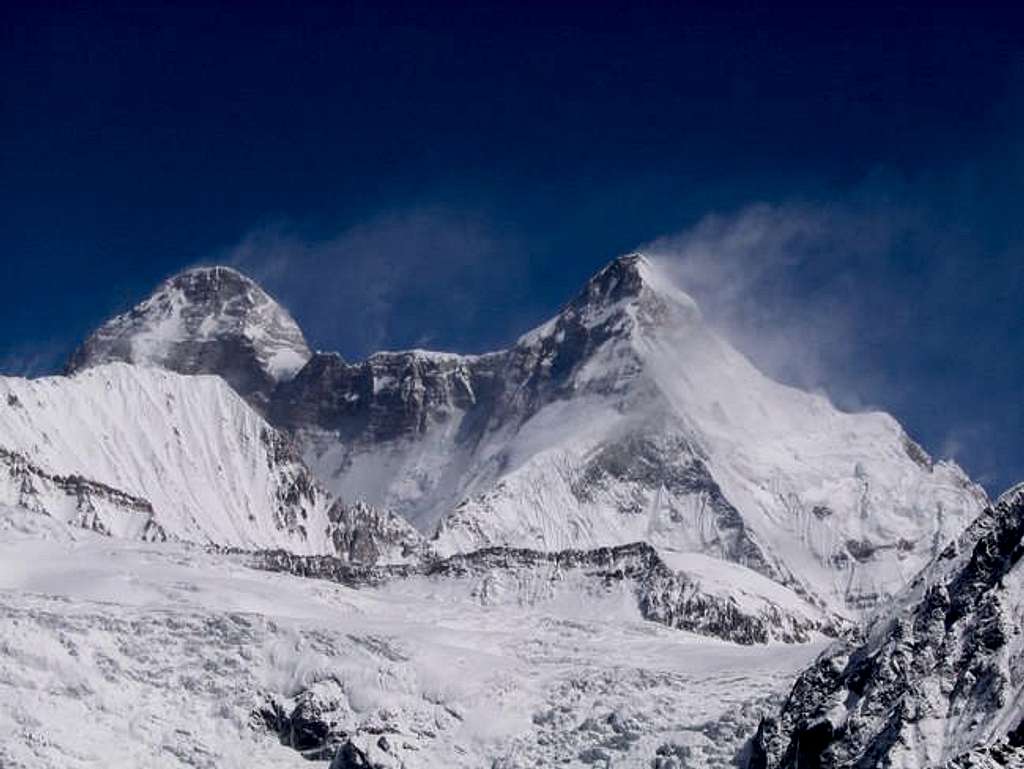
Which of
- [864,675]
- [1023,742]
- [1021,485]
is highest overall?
[1021,485]

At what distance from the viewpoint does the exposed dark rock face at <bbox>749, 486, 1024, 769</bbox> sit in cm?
13138

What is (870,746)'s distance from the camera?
13625 cm

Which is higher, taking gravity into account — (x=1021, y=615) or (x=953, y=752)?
(x=1021, y=615)

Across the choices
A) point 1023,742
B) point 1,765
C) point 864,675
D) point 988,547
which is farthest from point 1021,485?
point 1,765

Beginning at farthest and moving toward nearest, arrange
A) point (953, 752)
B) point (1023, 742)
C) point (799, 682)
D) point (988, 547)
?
point (799, 682), point (988, 547), point (953, 752), point (1023, 742)

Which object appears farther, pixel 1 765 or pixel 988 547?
pixel 1 765

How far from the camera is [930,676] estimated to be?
136 m

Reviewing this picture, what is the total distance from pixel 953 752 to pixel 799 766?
1600 cm

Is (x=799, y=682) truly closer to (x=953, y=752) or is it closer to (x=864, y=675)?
(x=864, y=675)

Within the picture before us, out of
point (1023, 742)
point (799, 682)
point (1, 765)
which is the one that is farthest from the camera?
point (1, 765)

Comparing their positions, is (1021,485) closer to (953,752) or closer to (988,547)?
(988,547)

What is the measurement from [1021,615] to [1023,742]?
64.4 feet

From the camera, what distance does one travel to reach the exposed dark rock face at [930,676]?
431 feet

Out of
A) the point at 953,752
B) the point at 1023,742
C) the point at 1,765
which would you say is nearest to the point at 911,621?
the point at 953,752
